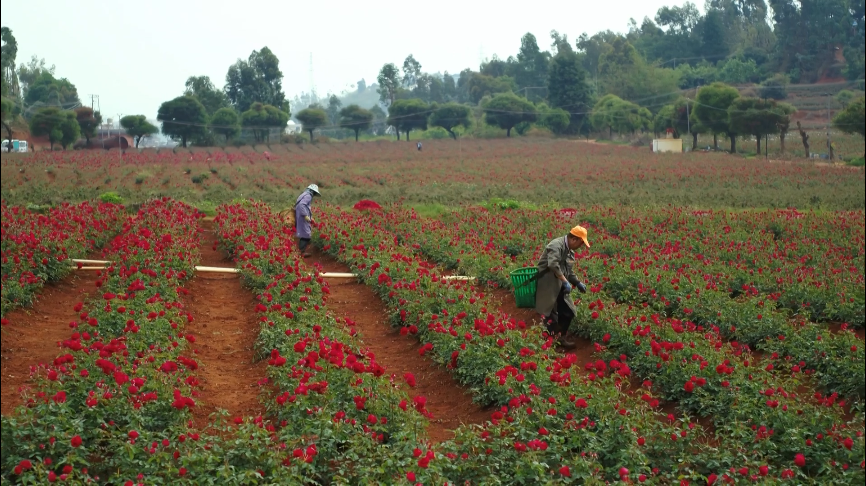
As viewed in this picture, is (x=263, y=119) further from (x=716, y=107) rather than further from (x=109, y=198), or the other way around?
(x=109, y=198)

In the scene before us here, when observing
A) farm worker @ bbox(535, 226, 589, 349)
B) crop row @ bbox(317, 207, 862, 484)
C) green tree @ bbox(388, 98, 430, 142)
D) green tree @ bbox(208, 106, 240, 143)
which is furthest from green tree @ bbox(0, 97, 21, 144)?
green tree @ bbox(388, 98, 430, 142)

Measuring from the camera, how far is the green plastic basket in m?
8.62

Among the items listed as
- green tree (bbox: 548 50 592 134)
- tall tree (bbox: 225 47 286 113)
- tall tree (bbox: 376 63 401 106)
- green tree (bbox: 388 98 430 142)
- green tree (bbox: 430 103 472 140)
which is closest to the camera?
tall tree (bbox: 225 47 286 113)

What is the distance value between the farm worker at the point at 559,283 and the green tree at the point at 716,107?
37.4m

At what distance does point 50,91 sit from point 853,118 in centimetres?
2933

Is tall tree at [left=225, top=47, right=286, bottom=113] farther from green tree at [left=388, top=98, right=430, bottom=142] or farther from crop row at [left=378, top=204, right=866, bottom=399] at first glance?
green tree at [left=388, top=98, right=430, bottom=142]

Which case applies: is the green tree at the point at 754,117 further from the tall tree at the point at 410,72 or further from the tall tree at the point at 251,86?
the tall tree at the point at 410,72

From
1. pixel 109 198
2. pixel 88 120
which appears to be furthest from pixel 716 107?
pixel 88 120

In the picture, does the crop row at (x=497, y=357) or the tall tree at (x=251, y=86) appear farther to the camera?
the tall tree at (x=251, y=86)

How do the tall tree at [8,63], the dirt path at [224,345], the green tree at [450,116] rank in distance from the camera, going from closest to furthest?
the tall tree at [8,63] < the dirt path at [224,345] < the green tree at [450,116]

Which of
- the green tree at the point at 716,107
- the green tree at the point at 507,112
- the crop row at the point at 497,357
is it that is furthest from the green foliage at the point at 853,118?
the green tree at the point at 507,112

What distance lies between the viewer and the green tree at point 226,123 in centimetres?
3776

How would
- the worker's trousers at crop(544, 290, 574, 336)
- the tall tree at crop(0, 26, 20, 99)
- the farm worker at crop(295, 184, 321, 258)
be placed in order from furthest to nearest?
the farm worker at crop(295, 184, 321, 258), the worker's trousers at crop(544, 290, 574, 336), the tall tree at crop(0, 26, 20, 99)

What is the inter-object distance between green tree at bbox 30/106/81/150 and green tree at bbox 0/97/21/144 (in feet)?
3.03
